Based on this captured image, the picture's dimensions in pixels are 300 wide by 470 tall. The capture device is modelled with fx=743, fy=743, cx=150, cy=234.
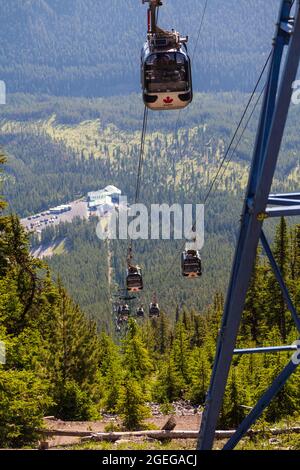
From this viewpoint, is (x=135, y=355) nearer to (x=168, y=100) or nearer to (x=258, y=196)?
(x=168, y=100)

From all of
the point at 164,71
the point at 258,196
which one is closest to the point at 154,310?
the point at 164,71

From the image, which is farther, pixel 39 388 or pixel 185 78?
pixel 39 388

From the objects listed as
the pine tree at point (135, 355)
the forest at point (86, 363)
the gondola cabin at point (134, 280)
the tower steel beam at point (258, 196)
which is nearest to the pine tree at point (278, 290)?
the forest at point (86, 363)

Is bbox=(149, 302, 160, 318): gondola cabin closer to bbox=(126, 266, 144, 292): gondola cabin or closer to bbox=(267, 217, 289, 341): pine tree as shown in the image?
bbox=(267, 217, 289, 341): pine tree

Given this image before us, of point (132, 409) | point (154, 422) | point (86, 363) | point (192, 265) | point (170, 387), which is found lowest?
point (170, 387)

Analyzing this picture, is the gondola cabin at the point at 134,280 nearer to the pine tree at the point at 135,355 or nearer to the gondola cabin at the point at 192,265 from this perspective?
the gondola cabin at the point at 192,265
